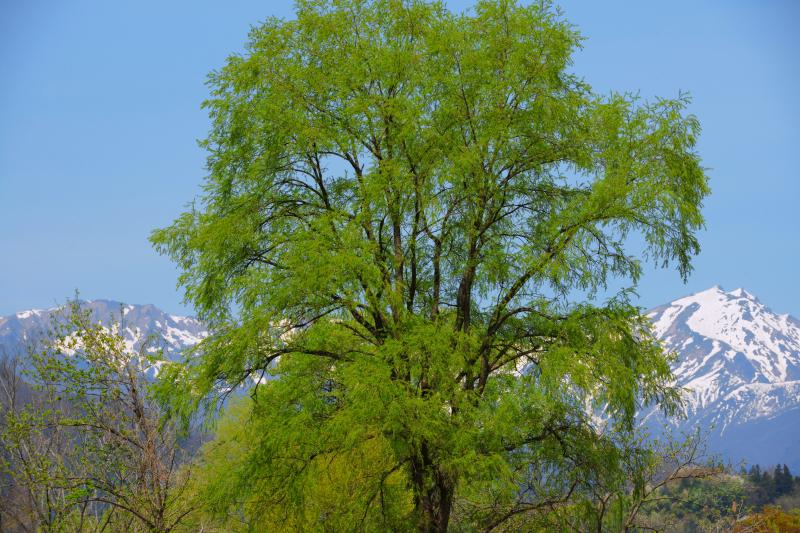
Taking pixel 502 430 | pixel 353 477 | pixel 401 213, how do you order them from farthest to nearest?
pixel 353 477 < pixel 401 213 < pixel 502 430

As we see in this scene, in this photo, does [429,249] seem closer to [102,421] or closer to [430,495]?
[430,495]

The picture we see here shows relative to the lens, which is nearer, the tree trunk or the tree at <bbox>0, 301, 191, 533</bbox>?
the tree trunk

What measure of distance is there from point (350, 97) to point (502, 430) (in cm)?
583

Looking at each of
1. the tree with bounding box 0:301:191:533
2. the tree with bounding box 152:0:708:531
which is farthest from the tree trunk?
the tree with bounding box 0:301:191:533

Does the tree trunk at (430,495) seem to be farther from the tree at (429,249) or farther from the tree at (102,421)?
the tree at (102,421)

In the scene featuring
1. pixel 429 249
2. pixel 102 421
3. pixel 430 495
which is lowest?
pixel 430 495

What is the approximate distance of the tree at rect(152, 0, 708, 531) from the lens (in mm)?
9680

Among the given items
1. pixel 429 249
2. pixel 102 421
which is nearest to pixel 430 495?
pixel 429 249

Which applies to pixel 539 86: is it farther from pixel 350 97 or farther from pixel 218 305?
pixel 218 305

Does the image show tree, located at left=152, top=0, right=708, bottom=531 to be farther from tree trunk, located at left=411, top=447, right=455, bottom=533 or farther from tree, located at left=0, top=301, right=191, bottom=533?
tree, located at left=0, top=301, right=191, bottom=533

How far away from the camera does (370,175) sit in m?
10.6

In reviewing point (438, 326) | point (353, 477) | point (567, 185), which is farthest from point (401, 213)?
point (353, 477)

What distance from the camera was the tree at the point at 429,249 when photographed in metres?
9.68

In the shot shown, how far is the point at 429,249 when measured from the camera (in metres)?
12.3
